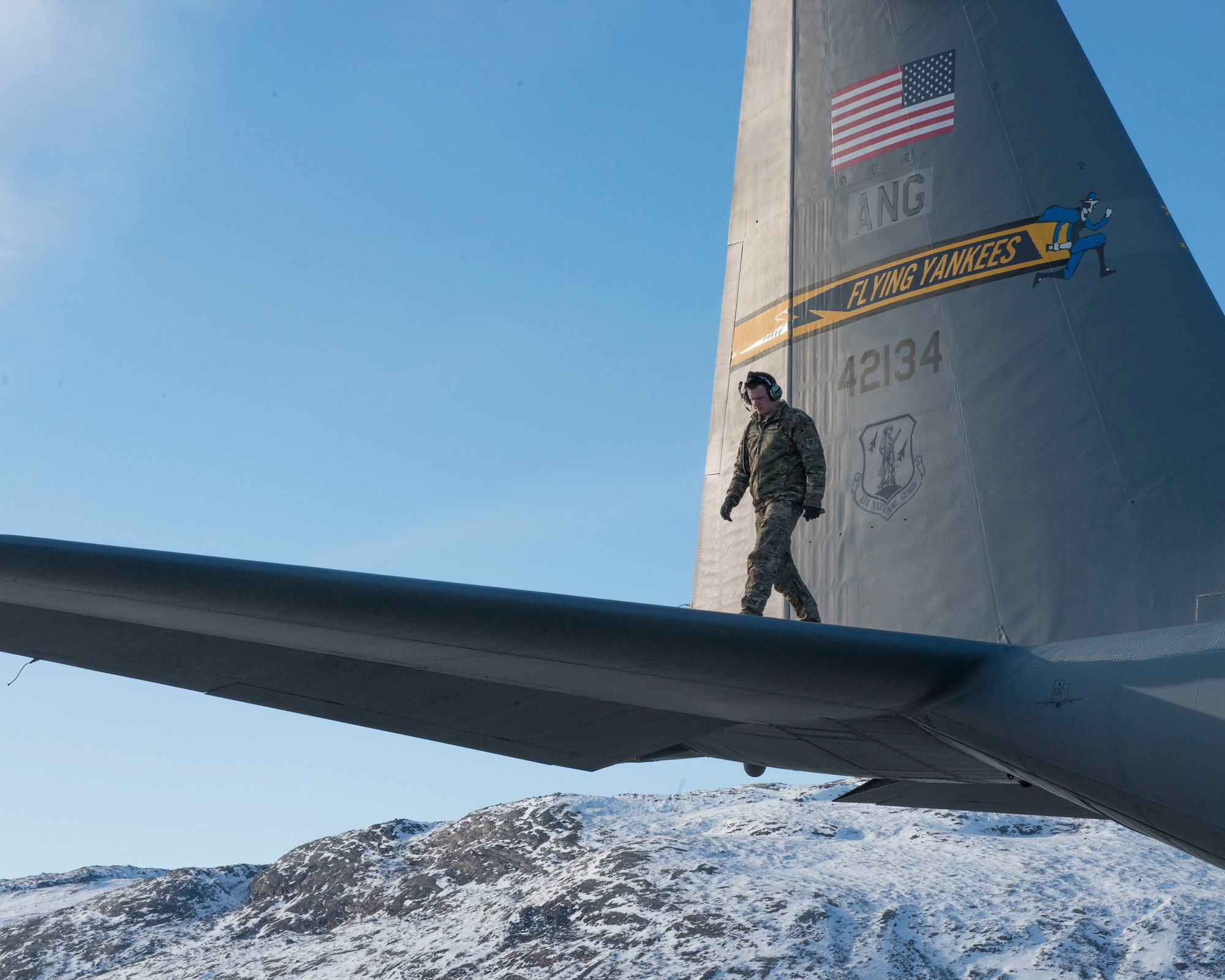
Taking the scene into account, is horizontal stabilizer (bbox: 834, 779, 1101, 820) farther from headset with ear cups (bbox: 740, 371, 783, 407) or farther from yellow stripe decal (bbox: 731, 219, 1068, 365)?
yellow stripe decal (bbox: 731, 219, 1068, 365)

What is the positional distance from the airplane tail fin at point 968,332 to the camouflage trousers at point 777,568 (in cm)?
19

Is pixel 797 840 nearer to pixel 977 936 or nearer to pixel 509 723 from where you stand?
pixel 977 936

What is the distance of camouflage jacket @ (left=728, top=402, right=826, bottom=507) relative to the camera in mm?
7820

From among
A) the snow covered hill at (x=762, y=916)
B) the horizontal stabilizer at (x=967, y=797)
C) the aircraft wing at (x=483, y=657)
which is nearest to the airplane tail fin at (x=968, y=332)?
the horizontal stabilizer at (x=967, y=797)

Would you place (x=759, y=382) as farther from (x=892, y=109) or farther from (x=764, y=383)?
(x=892, y=109)

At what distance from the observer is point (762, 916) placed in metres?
156

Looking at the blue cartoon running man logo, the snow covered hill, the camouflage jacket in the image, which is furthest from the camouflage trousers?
the snow covered hill

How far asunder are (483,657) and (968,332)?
15.1ft

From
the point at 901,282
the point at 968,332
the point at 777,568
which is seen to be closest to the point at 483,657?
the point at 777,568

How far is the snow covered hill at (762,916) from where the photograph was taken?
450ft

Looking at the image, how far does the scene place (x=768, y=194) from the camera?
30.3ft

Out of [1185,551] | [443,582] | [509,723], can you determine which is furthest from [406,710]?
[1185,551]

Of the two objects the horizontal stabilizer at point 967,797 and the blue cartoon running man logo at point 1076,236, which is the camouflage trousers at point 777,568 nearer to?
the horizontal stabilizer at point 967,797

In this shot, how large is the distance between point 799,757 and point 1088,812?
147 centimetres
